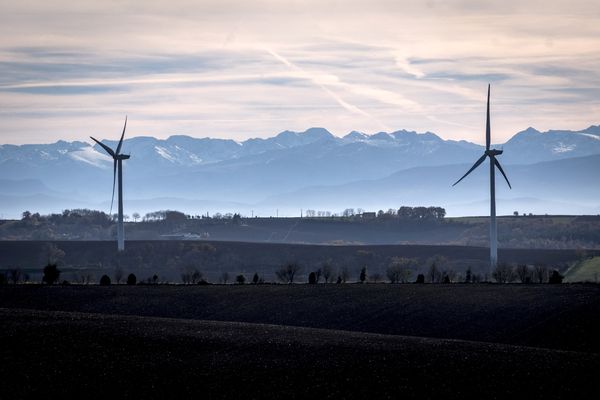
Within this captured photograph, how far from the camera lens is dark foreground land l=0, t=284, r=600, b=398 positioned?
165ft

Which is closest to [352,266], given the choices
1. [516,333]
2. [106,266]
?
[106,266]

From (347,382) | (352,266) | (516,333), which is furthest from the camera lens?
(352,266)

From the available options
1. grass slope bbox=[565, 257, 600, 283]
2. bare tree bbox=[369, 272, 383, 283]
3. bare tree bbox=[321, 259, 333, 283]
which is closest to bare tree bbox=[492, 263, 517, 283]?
bare tree bbox=[369, 272, 383, 283]

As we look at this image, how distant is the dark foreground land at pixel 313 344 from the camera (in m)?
50.4

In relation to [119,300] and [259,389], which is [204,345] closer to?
[259,389]

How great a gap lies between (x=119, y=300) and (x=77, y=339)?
2783 centimetres

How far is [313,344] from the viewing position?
6053 cm

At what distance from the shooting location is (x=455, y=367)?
177ft

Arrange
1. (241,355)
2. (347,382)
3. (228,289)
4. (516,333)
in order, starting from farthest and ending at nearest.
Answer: (228,289)
(516,333)
(241,355)
(347,382)

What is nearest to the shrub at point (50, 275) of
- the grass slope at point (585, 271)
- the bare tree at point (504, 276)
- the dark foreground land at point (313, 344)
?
the dark foreground land at point (313, 344)

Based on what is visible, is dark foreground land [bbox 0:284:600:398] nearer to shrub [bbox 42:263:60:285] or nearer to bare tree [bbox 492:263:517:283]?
shrub [bbox 42:263:60:285]

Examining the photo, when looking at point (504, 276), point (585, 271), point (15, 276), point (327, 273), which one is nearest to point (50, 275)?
point (15, 276)

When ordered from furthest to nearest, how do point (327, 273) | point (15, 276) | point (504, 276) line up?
1. point (327, 273)
2. point (15, 276)
3. point (504, 276)

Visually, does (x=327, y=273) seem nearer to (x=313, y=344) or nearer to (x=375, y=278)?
Result: (x=375, y=278)
